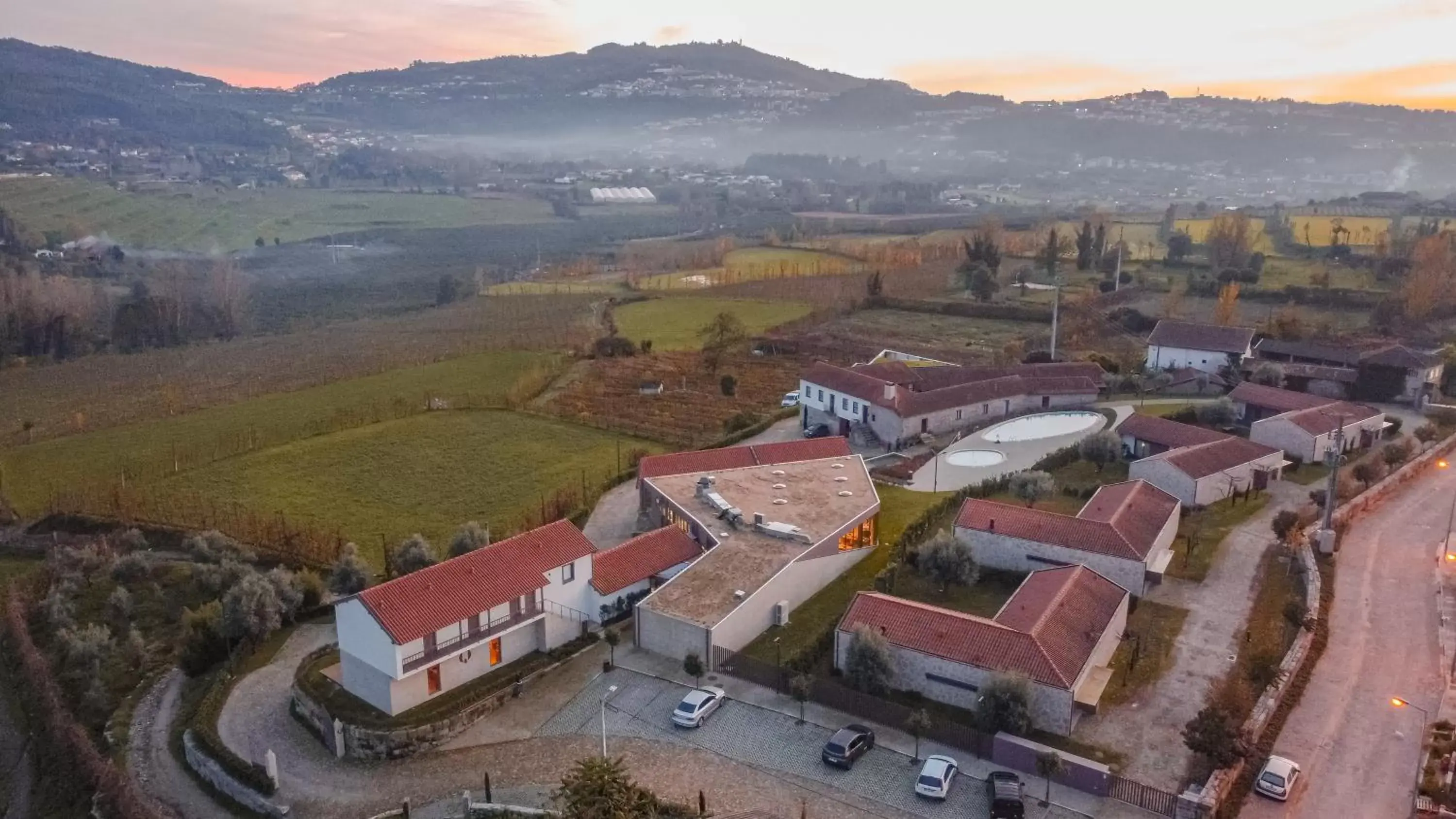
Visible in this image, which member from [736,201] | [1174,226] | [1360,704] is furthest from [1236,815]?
[736,201]

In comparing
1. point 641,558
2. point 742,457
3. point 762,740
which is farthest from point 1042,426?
point 762,740

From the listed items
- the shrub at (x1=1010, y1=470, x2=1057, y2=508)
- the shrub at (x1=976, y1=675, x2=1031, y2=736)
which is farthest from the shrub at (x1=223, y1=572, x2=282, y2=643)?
the shrub at (x1=1010, y1=470, x2=1057, y2=508)

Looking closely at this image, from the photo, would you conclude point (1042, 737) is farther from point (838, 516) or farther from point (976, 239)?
point (976, 239)

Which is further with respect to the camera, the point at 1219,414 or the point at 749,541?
the point at 1219,414

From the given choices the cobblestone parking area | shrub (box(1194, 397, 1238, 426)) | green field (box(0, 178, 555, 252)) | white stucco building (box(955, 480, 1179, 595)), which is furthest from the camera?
green field (box(0, 178, 555, 252))

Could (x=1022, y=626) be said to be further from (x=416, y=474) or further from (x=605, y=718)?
(x=416, y=474)

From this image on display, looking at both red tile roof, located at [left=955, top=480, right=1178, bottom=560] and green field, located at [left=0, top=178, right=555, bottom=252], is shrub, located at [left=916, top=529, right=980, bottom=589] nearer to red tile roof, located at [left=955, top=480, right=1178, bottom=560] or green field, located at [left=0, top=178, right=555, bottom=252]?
red tile roof, located at [left=955, top=480, right=1178, bottom=560]
